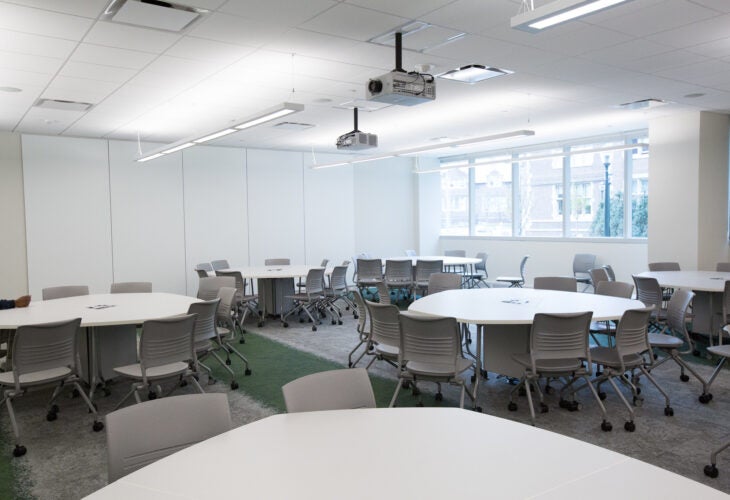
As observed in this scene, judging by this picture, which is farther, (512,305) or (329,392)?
(512,305)

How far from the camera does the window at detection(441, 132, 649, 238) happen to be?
10531 millimetres

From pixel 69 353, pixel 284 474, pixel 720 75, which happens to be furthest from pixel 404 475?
pixel 720 75

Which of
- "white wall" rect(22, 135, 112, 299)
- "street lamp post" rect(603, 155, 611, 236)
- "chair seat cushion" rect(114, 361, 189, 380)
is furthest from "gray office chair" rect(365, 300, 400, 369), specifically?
"street lamp post" rect(603, 155, 611, 236)

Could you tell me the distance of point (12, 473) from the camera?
3439mm

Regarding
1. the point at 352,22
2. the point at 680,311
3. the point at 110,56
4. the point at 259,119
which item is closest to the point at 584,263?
the point at 680,311

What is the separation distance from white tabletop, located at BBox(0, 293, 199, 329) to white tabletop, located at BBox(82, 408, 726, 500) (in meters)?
2.89

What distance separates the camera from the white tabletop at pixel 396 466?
1.54 meters

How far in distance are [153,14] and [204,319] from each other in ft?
8.01

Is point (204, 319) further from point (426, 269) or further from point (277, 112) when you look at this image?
point (426, 269)

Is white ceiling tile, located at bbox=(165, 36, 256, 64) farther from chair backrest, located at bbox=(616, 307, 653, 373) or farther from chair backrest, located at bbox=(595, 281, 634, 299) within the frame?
chair backrest, located at bbox=(595, 281, 634, 299)

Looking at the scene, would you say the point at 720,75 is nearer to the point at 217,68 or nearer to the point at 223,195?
the point at 217,68

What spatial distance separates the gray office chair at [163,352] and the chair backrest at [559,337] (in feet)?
8.57

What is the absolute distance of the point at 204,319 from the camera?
471cm

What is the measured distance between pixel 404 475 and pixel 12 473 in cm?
305
